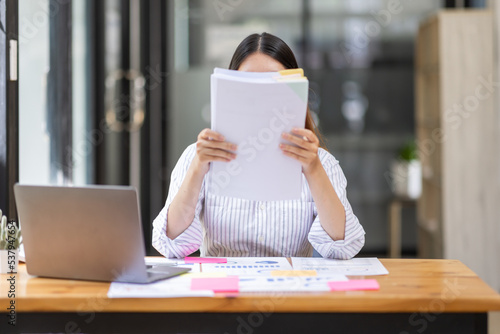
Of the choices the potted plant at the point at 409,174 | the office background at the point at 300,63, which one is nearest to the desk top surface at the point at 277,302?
the office background at the point at 300,63

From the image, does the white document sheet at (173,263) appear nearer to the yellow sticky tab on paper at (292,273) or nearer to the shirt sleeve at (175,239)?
the shirt sleeve at (175,239)

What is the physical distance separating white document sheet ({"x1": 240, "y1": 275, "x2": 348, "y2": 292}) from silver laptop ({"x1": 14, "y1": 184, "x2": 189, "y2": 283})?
21 centimetres

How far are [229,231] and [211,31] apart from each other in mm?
3578

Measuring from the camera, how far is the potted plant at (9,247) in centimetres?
162

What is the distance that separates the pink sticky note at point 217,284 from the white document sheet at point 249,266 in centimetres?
8

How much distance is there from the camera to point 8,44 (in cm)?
222

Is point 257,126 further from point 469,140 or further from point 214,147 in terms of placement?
point 469,140

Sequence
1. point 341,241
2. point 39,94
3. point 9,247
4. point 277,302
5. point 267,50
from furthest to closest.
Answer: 1. point 39,94
2. point 267,50
3. point 341,241
4. point 9,247
5. point 277,302

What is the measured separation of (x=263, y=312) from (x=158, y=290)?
0.23 meters

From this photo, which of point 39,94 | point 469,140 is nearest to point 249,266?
point 39,94

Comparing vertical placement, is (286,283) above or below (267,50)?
below

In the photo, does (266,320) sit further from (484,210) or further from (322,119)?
(322,119)

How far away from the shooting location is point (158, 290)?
1.40 m

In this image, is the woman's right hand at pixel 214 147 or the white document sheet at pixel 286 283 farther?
the woman's right hand at pixel 214 147
